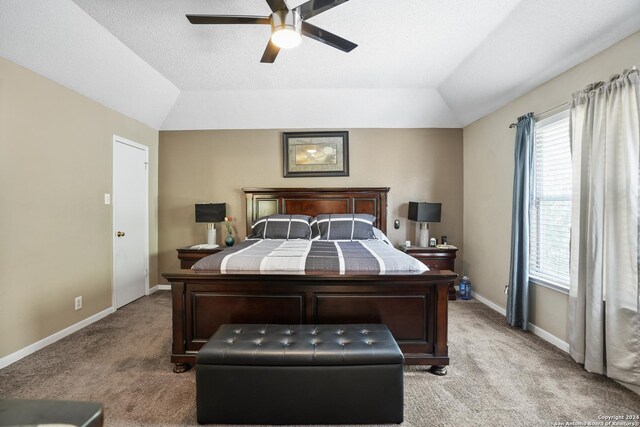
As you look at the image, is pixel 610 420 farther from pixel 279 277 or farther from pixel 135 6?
pixel 135 6

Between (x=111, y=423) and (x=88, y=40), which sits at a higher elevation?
(x=88, y=40)

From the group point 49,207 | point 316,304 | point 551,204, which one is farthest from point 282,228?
point 551,204

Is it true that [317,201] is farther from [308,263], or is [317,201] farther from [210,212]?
[308,263]

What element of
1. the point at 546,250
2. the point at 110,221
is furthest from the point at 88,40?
the point at 546,250

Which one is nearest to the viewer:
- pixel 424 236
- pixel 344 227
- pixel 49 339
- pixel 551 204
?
pixel 49 339

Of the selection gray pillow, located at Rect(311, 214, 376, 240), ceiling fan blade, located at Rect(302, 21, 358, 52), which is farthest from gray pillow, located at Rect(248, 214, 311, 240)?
ceiling fan blade, located at Rect(302, 21, 358, 52)

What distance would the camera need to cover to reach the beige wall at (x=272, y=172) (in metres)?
4.51

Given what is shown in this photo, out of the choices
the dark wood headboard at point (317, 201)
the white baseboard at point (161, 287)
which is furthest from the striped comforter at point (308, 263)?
the white baseboard at point (161, 287)

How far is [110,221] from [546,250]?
191 inches

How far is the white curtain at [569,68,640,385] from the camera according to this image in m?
1.97

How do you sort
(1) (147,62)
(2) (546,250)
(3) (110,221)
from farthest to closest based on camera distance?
(3) (110,221) → (1) (147,62) → (2) (546,250)

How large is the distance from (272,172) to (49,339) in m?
3.14

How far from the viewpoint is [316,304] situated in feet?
7.31

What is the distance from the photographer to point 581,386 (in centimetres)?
205
